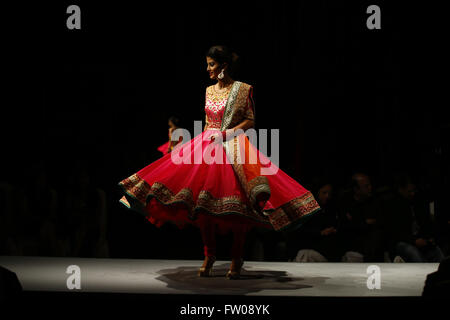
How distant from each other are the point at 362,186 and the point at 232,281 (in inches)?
74.4

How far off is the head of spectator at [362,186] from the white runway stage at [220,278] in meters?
0.66

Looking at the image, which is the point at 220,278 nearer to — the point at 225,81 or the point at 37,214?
the point at 225,81

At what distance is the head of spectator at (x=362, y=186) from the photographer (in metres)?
4.92

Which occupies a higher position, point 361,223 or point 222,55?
point 222,55

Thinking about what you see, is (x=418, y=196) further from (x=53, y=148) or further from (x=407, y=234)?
(x=53, y=148)

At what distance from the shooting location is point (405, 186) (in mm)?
4980

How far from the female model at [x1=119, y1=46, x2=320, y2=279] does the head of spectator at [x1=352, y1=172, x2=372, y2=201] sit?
1.46 meters

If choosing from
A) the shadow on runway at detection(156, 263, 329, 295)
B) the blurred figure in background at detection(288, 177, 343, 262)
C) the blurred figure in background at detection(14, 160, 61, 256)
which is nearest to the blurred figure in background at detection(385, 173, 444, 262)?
the blurred figure in background at detection(288, 177, 343, 262)

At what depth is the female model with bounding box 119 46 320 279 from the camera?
11.0ft

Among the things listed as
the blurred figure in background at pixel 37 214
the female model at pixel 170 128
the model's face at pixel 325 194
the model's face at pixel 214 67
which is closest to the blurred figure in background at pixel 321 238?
the model's face at pixel 325 194

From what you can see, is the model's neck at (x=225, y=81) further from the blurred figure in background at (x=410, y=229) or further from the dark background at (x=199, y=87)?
the blurred figure in background at (x=410, y=229)

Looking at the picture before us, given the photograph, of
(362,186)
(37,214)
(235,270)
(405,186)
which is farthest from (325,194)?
(37,214)

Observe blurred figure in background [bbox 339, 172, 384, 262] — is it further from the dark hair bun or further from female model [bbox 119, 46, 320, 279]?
the dark hair bun

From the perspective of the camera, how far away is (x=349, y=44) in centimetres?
504
